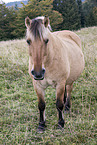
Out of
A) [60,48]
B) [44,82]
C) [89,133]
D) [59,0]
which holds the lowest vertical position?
[89,133]

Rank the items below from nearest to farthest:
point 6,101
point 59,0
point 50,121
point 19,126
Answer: point 19,126 < point 50,121 < point 6,101 < point 59,0

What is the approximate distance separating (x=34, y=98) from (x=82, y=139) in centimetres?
207

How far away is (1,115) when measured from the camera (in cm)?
337

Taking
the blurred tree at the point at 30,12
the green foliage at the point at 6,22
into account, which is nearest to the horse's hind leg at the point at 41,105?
the blurred tree at the point at 30,12

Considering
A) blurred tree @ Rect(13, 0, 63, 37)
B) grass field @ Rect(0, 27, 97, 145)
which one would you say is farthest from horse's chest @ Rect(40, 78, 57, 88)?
blurred tree @ Rect(13, 0, 63, 37)

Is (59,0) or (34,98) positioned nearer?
(34,98)

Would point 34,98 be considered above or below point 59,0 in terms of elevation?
below

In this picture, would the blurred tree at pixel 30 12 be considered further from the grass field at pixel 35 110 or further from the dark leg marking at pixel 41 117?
the dark leg marking at pixel 41 117

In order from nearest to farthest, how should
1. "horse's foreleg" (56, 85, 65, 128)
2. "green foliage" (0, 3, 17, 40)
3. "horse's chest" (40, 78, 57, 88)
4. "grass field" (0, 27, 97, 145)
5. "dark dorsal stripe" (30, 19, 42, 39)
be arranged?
"dark dorsal stripe" (30, 19, 42, 39), "grass field" (0, 27, 97, 145), "horse's chest" (40, 78, 57, 88), "horse's foreleg" (56, 85, 65, 128), "green foliage" (0, 3, 17, 40)

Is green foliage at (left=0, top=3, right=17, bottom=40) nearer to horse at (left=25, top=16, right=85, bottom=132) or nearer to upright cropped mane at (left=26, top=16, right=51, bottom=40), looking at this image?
horse at (left=25, top=16, right=85, bottom=132)

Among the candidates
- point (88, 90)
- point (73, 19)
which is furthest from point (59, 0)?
point (88, 90)

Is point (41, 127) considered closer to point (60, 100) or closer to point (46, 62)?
point (60, 100)

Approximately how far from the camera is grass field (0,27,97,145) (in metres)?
2.40

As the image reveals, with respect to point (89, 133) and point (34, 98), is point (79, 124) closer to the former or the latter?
point (89, 133)
